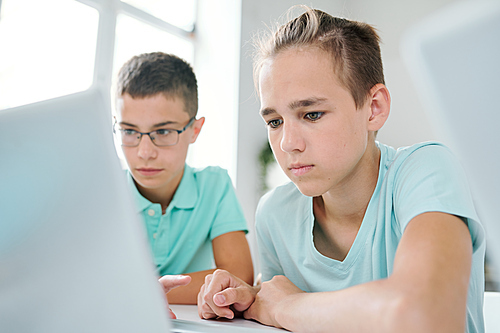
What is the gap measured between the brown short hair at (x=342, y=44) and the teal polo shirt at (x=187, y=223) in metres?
0.49

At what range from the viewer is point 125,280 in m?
0.26

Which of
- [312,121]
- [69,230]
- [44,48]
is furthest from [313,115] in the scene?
[44,48]

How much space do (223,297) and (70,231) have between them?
354 mm

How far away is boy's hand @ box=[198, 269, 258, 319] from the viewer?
0.61m

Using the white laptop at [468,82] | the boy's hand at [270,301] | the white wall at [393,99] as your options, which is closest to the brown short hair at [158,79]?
the boy's hand at [270,301]

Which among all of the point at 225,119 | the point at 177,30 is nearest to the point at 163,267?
the point at 225,119

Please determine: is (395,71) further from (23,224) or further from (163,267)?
(23,224)

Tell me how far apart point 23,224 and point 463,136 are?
313 mm

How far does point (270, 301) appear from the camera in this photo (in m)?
0.61

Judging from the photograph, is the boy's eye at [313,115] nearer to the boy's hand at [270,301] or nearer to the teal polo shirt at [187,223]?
the boy's hand at [270,301]

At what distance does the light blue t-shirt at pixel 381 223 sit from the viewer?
23.1 inches

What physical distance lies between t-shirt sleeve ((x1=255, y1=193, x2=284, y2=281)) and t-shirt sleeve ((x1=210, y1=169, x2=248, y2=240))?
207 mm

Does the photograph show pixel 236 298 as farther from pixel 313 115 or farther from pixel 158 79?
pixel 158 79

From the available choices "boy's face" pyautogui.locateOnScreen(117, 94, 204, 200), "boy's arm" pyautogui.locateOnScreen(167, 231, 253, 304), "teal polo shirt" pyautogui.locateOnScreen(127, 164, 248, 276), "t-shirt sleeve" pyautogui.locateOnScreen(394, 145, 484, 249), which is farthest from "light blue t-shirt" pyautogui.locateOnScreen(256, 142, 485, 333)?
"boy's face" pyautogui.locateOnScreen(117, 94, 204, 200)
